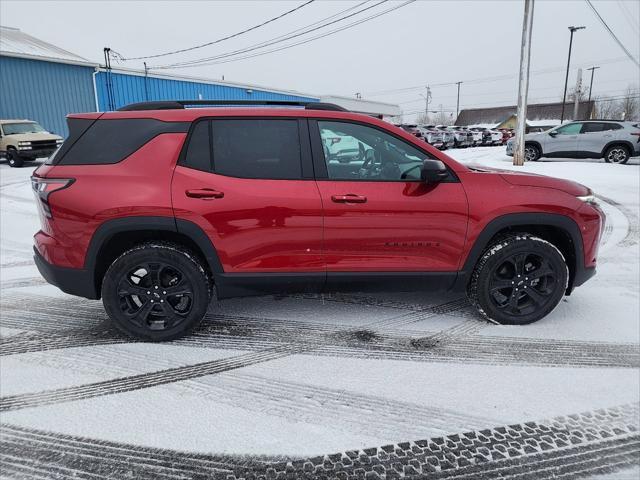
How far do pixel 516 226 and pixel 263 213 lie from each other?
2.02 metres

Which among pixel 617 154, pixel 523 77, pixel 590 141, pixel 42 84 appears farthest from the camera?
pixel 42 84

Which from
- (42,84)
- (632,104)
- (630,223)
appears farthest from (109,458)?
(632,104)

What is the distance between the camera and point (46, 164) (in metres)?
3.15

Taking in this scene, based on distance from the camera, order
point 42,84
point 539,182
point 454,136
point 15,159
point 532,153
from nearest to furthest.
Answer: point 539,182 < point 532,153 < point 15,159 < point 42,84 < point 454,136

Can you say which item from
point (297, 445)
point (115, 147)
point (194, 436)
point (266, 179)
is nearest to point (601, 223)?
point (266, 179)

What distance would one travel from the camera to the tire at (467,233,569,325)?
3328 mm

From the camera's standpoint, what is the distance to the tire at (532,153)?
53.1ft

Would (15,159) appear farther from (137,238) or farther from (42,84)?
(137,238)

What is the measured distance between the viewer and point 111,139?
3.09m

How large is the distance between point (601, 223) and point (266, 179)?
270cm

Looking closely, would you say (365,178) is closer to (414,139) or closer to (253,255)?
(414,139)

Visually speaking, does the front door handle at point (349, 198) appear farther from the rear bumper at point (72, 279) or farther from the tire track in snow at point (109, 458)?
the rear bumper at point (72, 279)

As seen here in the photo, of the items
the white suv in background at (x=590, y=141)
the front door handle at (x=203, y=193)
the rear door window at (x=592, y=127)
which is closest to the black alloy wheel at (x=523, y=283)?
the front door handle at (x=203, y=193)

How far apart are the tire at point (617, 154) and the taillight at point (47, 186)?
1711 centimetres
